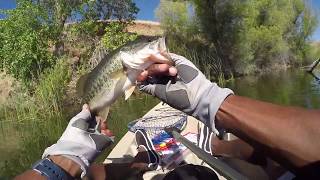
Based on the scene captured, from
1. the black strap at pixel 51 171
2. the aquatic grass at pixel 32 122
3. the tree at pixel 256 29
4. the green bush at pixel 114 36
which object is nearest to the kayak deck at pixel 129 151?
the black strap at pixel 51 171

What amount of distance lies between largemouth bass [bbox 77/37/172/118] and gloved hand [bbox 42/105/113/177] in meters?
0.15

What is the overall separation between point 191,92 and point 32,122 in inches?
560

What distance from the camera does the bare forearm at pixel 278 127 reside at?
6.03 ft

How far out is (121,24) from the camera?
26.5 metres

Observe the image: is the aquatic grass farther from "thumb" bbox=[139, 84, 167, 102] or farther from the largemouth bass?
"thumb" bbox=[139, 84, 167, 102]

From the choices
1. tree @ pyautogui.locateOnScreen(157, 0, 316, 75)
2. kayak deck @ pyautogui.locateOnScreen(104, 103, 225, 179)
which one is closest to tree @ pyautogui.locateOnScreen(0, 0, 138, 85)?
tree @ pyautogui.locateOnScreen(157, 0, 316, 75)

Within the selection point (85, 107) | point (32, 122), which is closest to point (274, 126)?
point (85, 107)

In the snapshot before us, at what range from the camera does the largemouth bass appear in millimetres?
2330

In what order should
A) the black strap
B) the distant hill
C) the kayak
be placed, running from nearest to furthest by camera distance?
1. the black strap
2. the kayak
3. the distant hill

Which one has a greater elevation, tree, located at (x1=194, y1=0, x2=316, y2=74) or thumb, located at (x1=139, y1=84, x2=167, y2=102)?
thumb, located at (x1=139, y1=84, x2=167, y2=102)

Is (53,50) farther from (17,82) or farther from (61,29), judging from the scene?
(17,82)

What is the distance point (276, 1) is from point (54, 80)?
2295 centimetres

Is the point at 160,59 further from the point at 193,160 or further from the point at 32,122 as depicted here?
→ the point at 32,122

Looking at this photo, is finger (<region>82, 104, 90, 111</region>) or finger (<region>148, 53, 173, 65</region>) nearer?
finger (<region>148, 53, 173, 65</region>)
